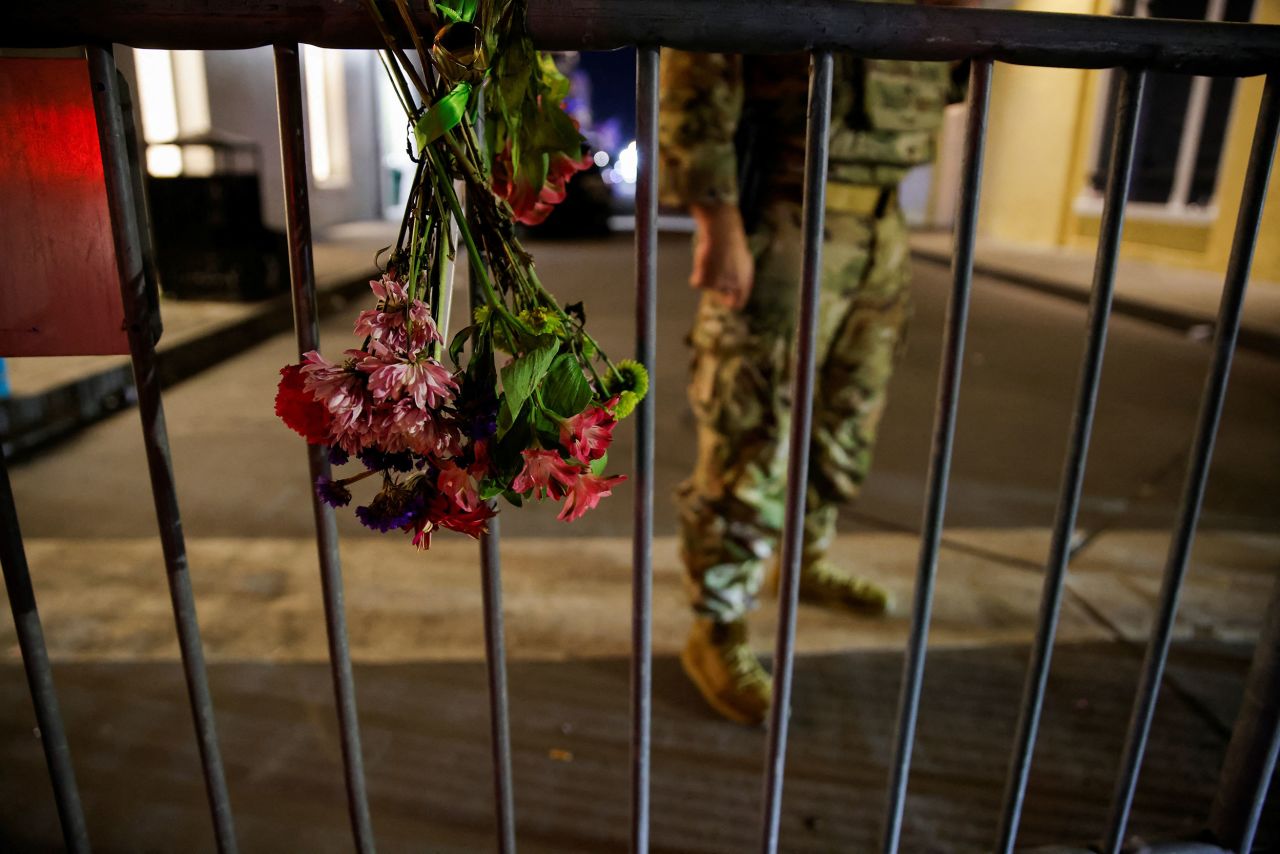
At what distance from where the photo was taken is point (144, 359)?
92 cm

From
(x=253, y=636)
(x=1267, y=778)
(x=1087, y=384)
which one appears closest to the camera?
(x=1087, y=384)

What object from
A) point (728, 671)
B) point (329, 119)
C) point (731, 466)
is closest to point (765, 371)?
point (731, 466)

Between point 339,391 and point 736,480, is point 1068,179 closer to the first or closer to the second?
point 736,480

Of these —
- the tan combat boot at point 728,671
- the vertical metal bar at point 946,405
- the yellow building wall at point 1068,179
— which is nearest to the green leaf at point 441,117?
the vertical metal bar at point 946,405

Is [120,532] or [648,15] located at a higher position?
[648,15]

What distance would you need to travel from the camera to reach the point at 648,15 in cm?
85

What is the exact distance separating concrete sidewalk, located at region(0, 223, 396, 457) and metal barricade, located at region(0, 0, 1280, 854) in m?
1.21

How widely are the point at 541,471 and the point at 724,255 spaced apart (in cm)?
108

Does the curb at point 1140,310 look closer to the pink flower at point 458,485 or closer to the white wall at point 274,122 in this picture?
the pink flower at point 458,485

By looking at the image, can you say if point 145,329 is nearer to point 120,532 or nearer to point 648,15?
point 648,15

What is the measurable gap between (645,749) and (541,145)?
76cm

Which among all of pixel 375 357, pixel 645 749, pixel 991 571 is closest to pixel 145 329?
pixel 375 357

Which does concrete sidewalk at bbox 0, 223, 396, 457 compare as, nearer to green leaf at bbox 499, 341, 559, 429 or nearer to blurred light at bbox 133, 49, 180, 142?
green leaf at bbox 499, 341, 559, 429

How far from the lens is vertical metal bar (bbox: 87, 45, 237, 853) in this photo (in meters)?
0.85
